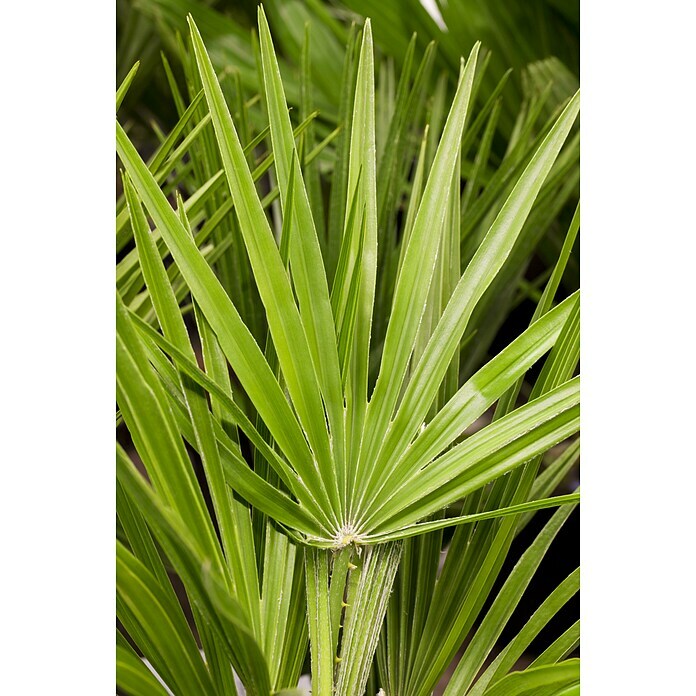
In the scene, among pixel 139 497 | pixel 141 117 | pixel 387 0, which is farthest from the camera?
pixel 141 117

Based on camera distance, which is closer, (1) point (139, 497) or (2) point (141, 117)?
(1) point (139, 497)

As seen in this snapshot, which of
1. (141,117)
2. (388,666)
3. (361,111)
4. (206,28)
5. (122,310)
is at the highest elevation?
(141,117)

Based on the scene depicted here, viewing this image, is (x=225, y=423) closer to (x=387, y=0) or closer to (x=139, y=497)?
(x=139, y=497)

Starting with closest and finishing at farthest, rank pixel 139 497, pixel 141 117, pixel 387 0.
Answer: pixel 139 497 → pixel 387 0 → pixel 141 117

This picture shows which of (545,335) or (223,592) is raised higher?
(545,335)

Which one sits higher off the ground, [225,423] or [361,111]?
[361,111]
